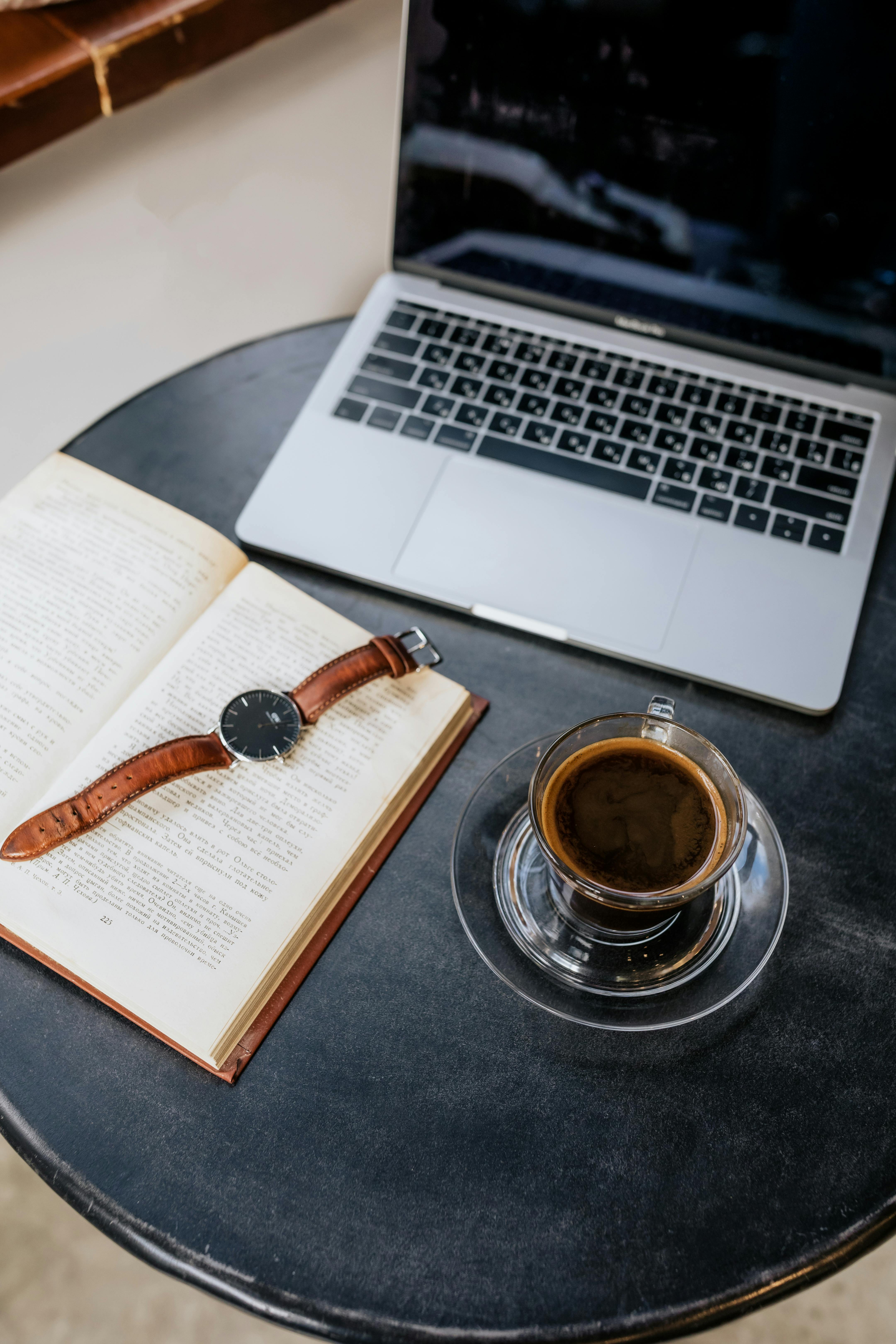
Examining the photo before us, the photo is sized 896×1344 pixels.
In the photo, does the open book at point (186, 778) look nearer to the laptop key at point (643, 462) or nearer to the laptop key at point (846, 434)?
the laptop key at point (643, 462)

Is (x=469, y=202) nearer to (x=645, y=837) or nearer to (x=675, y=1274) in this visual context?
(x=645, y=837)

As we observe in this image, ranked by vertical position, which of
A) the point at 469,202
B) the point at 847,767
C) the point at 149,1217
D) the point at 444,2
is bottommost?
the point at 149,1217

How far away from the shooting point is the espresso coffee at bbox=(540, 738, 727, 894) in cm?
58

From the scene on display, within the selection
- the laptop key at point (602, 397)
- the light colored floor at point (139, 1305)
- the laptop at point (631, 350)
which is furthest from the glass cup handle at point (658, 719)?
the light colored floor at point (139, 1305)

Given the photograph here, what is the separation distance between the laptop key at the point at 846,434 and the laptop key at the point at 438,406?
31 centimetres

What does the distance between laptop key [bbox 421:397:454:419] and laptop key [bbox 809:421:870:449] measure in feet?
1.03

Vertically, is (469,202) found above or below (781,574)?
above

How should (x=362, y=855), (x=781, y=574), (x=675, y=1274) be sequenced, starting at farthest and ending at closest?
(x=781, y=574), (x=362, y=855), (x=675, y=1274)

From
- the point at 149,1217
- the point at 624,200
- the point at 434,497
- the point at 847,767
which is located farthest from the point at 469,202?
the point at 149,1217

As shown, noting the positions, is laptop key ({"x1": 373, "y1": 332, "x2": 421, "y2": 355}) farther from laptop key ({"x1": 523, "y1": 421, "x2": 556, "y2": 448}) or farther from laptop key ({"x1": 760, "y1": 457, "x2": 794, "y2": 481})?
laptop key ({"x1": 760, "y1": 457, "x2": 794, "y2": 481})

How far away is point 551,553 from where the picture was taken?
778 millimetres

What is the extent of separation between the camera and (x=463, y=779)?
0.69m

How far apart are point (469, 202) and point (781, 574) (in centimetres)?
42

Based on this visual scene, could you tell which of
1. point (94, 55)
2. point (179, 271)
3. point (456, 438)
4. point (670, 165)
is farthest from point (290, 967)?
point (94, 55)
